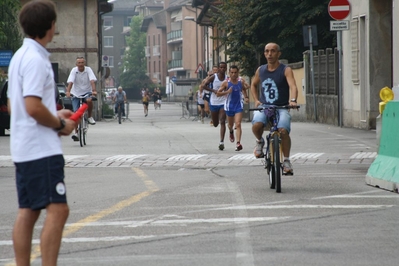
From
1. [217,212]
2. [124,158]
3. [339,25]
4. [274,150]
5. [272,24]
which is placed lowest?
[217,212]

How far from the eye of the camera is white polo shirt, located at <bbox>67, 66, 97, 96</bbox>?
20672 millimetres

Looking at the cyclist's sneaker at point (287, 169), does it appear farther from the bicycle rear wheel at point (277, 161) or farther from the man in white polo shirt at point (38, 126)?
the man in white polo shirt at point (38, 126)

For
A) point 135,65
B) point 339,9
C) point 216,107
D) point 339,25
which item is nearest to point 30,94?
point 216,107

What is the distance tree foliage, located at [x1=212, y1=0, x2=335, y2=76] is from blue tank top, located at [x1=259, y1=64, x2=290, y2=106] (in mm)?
26866

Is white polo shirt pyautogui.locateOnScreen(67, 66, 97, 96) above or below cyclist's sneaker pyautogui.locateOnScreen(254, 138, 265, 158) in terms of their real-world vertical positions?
above

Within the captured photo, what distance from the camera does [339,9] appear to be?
84.4 ft

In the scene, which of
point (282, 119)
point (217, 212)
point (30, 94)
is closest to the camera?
point (30, 94)

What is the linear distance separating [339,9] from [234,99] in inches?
297

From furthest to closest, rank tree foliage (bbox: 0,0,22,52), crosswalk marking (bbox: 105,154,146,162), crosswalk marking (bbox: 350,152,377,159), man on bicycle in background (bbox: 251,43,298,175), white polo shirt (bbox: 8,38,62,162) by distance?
tree foliage (bbox: 0,0,22,52)
crosswalk marking (bbox: 105,154,146,162)
crosswalk marking (bbox: 350,152,377,159)
man on bicycle in background (bbox: 251,43,298,175)
white polo shirt (bbox: 8,38,62,162)

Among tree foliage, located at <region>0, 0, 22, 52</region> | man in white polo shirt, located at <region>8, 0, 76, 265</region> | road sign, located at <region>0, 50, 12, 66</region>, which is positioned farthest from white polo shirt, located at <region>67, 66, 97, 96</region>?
tree foliage, located at <region>0, 0, 22, 52</region>

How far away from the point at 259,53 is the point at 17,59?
39.2 meters

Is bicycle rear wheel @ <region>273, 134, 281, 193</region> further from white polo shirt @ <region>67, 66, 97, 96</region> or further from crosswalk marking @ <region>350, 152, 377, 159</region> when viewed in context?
white polo shirt @ <region>67, 66, 97, 96</region>

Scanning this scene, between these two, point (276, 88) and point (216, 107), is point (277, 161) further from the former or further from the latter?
point (216, 107)

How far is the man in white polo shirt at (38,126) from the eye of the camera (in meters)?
5.41
